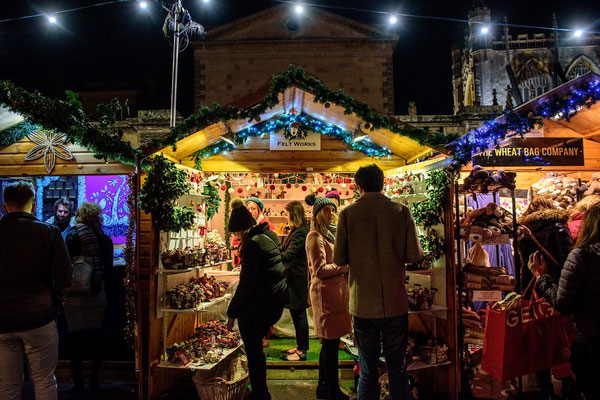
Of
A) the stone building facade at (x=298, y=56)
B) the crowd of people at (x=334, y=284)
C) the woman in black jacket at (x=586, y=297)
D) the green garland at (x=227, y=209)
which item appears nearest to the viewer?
the woman in black jacket at (x=586, y=297)

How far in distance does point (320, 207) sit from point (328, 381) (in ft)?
5.23

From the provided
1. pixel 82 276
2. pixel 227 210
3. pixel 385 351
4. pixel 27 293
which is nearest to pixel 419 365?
pixel 385 351

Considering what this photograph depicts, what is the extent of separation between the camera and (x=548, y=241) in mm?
3559

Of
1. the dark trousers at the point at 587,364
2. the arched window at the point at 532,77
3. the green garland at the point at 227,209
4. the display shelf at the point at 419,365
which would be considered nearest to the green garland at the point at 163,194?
the display shelf at the point at 419,365

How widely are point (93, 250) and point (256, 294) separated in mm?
1915

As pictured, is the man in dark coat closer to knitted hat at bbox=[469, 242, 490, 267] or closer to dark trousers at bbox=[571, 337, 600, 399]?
dark trousers at bbox=[571, 337, 600, 399]

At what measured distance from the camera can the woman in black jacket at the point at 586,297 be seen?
2.27 meters

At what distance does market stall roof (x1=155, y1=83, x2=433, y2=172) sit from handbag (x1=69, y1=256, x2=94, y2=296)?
1.36 meters

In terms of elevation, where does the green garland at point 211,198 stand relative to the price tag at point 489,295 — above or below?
above

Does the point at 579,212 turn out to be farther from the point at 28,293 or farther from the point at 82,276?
the point at 82,276

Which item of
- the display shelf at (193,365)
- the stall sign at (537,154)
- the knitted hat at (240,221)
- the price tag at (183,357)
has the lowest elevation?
the display shelf at (193,365)

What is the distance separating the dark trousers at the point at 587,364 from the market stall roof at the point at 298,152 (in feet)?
7.27

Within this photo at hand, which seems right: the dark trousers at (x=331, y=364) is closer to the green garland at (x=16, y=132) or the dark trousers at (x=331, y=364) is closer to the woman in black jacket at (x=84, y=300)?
the woman in black jacket at (x=84, y=300)

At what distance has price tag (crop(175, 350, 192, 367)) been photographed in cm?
359
